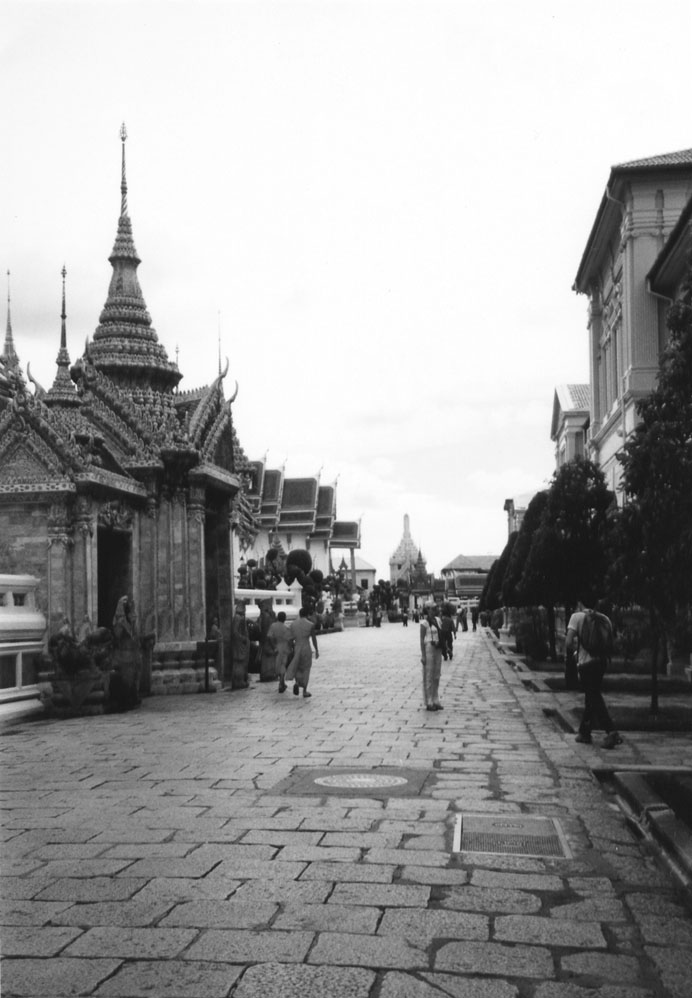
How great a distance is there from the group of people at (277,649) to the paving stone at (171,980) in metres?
13.8

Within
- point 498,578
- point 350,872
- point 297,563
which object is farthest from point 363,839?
point 297,563

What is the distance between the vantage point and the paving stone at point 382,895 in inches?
236

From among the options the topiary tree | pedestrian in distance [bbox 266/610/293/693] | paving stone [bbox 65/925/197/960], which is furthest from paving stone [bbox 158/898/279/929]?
the topiary tree

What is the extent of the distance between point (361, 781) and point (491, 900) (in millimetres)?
3859

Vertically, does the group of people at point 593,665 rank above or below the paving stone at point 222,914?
above

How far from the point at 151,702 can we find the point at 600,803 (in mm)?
10342

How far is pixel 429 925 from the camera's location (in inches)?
220

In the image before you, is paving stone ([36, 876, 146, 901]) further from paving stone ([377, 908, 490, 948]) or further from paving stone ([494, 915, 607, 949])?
paving stone ([494, 915, 607, 949])

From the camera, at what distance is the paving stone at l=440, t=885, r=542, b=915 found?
591 cm

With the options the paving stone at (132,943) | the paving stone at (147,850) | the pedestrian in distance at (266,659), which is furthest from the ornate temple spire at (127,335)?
the paving stone at (132,943)

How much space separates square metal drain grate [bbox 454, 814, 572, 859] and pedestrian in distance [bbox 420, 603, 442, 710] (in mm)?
7976

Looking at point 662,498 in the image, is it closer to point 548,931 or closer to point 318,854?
point 318,854

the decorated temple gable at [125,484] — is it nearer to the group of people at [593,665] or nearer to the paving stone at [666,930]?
the group of people at [593,665]

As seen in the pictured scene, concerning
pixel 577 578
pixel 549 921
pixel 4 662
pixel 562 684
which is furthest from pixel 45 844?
pixel 577 578
